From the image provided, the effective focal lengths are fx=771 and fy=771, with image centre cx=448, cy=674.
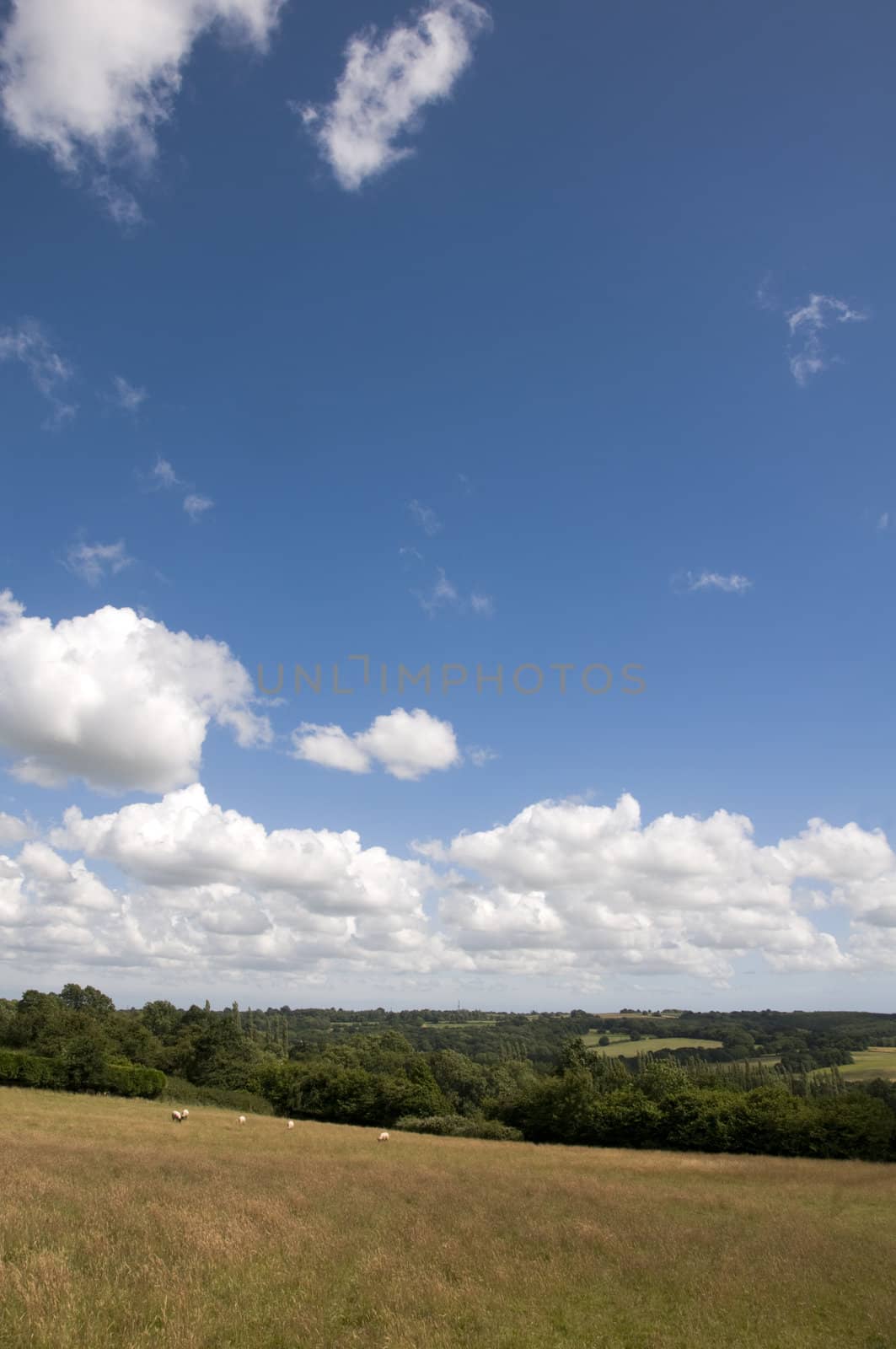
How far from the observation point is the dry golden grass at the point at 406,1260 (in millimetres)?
9539

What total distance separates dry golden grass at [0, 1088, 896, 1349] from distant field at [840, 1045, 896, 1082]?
11146cm

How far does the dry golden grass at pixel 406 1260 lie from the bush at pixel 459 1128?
31.8m

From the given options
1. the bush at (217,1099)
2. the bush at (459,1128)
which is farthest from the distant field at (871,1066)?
the bush at (217,1099)

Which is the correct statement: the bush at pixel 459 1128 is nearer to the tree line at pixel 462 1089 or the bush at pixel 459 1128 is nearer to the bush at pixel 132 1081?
the tree line at pixel 462 1089

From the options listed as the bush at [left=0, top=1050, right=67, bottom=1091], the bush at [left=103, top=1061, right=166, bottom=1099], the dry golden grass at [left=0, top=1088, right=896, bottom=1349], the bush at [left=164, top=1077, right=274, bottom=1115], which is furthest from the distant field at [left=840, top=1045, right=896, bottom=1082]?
the dry golden grass at [left=0, top=1088, right=896, bottom=1349]

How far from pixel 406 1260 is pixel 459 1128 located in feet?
161

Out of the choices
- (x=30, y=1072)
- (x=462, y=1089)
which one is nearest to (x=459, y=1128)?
(x=30, y=1072)

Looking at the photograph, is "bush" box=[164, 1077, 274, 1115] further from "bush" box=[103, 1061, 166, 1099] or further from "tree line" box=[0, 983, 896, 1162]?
"bush" box=[103, 1061, 166, 1099]

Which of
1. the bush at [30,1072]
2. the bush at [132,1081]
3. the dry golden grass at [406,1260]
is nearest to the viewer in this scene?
the dry golden grass at [406,1260]

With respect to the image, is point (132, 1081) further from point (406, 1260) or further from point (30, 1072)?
point (406, 1260)

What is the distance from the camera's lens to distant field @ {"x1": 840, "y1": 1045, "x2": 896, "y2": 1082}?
116 metres

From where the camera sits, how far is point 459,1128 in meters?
55.9

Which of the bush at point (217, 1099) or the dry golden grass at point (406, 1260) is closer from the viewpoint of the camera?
the dry golden grass at point (406, 1260)

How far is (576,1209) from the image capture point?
19.6 meters
